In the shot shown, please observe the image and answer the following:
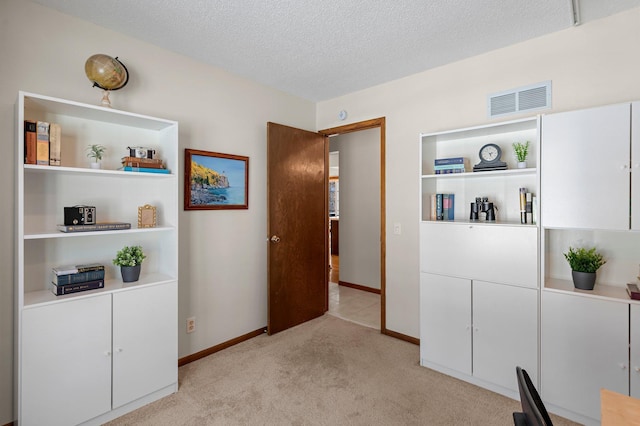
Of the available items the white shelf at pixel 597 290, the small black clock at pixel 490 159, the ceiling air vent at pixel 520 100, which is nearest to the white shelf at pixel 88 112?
the small black clock at pixel 490 159

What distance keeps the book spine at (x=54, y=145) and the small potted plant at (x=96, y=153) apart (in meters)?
0.19

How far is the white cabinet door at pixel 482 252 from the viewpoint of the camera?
7.24ft

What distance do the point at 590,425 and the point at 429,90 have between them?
9.20 ft

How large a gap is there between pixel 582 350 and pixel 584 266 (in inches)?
21.0

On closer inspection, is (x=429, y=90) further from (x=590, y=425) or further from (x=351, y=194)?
(x=590, y=425)

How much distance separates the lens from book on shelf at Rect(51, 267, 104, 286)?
75.7 inches

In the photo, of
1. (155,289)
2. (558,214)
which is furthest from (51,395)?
(558,214)

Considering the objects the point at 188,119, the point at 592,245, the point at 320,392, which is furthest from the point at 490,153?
the point at 188,119

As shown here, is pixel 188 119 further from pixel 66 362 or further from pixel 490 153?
pixel 490 153

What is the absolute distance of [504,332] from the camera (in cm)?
229

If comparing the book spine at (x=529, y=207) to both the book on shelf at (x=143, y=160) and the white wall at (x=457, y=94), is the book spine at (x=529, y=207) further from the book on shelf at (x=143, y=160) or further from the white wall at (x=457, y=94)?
the book on shelf at (x=143, y=160)

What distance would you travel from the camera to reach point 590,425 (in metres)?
1.95

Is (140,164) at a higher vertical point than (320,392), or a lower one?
higher

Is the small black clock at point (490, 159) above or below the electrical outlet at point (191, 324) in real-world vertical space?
above
